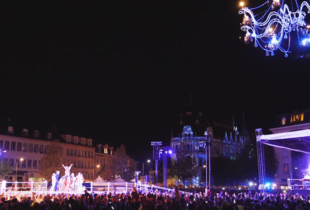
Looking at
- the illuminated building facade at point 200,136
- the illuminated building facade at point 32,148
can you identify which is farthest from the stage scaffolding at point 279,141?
the illuminated building facade at point 200,136

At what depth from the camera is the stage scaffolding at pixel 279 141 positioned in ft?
99.5

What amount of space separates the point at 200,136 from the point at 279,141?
217 ft

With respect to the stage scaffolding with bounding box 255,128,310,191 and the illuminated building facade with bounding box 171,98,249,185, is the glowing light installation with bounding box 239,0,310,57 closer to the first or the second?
the stage scaffolding with bounding box 255,128,310,191

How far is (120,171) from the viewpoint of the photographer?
69312mm

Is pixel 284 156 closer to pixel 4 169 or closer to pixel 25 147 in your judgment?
pixel 25 147

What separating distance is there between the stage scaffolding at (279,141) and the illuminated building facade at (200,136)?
195 ft

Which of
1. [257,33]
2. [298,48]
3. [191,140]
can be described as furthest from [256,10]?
[191,140]

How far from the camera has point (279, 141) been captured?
35.3 meters

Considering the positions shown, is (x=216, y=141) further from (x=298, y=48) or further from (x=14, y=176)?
(x=298, y=48)

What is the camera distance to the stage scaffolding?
3032 centimetres

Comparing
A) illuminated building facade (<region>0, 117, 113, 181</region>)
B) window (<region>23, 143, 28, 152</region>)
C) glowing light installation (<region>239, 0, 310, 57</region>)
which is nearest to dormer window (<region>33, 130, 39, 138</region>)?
illuminated building facade (<region>0, 117, 113, 181</region>)

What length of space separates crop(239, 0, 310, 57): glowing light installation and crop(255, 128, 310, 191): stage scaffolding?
1101 centimetres

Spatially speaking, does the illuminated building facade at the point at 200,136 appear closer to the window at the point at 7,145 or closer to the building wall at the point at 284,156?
the building wall at the point at 284,156

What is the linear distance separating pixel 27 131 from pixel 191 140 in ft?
167
